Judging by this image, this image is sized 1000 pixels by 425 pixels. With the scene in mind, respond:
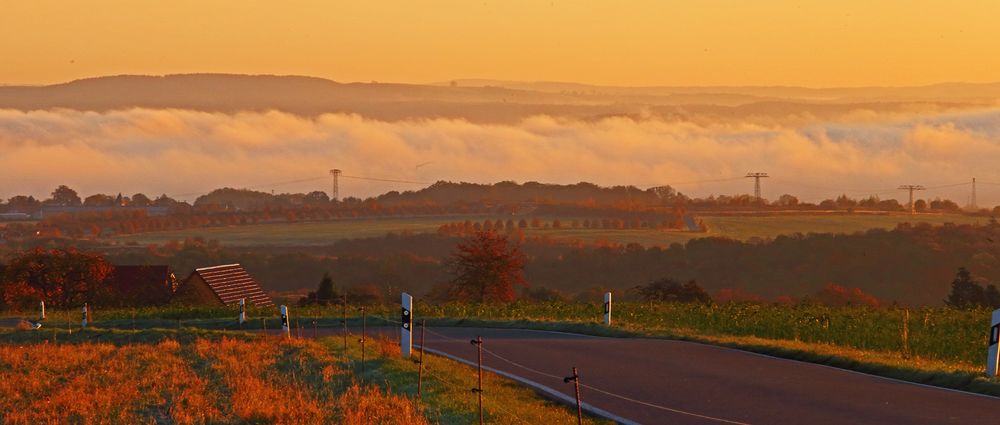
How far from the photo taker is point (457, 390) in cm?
2219

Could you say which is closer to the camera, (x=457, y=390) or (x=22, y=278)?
(x=457, y=390)

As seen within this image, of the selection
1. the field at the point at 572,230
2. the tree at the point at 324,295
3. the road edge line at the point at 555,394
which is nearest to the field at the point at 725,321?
the road edge line at the point at 555,394

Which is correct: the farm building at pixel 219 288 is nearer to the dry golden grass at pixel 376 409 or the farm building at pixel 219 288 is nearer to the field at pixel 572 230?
the dry golden grass at pixel 376 409

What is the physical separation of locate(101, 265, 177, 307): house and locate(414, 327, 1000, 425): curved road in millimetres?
48562

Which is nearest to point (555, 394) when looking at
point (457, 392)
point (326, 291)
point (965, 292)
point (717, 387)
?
point (457, 392)

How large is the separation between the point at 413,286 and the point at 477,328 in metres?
93.6

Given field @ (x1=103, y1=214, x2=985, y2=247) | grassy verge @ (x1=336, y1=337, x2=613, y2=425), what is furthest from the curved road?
field @ (x1=103, y1=214, x2=985, y2=247)

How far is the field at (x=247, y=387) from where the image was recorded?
20.0 metres

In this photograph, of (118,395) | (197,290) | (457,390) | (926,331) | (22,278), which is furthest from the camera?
(197,290)

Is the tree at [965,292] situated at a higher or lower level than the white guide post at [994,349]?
lower

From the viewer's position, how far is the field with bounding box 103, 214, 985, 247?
155m

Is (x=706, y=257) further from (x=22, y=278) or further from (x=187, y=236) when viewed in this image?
(x=22, y=278)

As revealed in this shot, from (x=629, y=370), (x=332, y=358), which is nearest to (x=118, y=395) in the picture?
(x=332, y=358)

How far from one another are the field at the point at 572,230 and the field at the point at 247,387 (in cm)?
12194
